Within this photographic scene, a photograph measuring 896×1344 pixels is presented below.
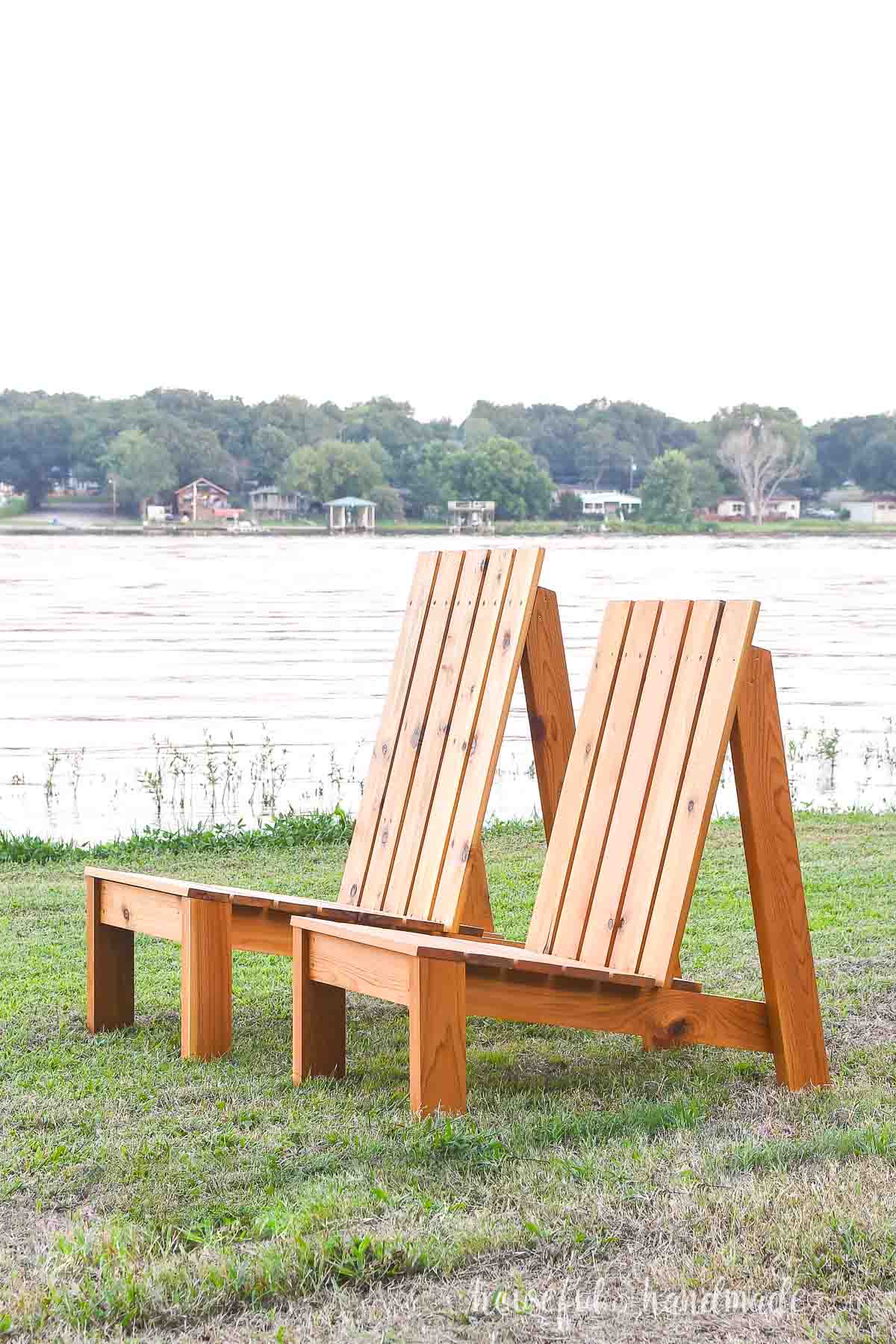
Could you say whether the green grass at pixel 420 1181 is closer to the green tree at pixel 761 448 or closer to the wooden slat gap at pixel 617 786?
the wooden slat gap at pixel 617 786

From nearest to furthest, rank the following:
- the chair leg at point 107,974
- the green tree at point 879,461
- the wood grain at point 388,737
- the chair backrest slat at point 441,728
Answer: the chair leg at point 107,974 → the chair backrest slat at point 441,728 → the wood grain at point 388,737 → the green tree at point 879,461

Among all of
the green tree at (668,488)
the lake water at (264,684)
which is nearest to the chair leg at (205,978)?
the lake water at (264,684)

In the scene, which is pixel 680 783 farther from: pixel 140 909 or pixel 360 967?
pixel 140 909

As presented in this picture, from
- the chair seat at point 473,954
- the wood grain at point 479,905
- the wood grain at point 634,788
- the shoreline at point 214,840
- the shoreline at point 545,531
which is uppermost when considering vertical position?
the shoreline at point 545,531

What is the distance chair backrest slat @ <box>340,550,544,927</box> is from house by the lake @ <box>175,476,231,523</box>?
85216 mm

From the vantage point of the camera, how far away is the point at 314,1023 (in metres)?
3.83

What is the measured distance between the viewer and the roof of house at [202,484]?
88625 mm

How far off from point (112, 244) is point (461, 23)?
43.6 meters

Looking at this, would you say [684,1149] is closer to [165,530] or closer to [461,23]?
[461,23]

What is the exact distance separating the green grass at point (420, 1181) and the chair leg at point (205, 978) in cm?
9

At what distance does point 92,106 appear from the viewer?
6244cm

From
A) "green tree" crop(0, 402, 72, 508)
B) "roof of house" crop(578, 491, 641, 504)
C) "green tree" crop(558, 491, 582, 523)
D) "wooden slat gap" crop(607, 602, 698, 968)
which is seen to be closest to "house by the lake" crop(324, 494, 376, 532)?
"green tree" crop(558, 491, 582, 523)

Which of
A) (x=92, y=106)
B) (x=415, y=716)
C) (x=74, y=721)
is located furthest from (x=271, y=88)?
(x=415, y=716)

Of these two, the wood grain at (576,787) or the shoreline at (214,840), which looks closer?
the wood grain at (576,787)
